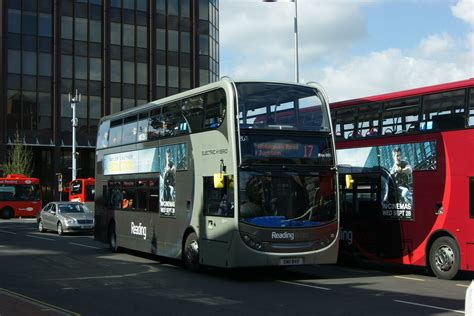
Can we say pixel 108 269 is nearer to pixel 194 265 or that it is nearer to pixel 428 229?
pixel 194 265

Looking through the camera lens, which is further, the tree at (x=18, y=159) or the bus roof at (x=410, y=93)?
the tree at (x=18, y=159)

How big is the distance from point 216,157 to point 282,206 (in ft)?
5.92

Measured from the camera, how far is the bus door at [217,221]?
41.6 ft

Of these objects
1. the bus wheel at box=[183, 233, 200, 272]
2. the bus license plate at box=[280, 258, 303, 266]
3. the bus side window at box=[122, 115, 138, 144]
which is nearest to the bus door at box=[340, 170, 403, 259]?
the bus license plate at box=[280, 258, 303, 266]

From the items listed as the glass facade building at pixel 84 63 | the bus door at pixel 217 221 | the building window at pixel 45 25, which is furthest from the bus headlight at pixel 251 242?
the building window at pixel 45 25

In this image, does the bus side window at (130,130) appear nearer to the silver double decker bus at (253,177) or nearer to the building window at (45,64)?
the silver double decker bus at (253,177)

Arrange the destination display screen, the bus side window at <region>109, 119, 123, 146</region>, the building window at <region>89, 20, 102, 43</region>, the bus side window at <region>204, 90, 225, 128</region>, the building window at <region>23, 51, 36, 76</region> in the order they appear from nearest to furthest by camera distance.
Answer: the destination display screen
the bus side window at <region>204, 90, 225, 128</region>
the bus side window at <region>109, 119, 123, 146</region>
the building window at <region>23, 51, 36, 76</region>
the building window at <region>89, 20, 102, 43</region>

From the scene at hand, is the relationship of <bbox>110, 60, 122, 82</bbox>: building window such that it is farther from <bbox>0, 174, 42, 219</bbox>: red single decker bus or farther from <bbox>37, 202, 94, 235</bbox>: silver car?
<bbox>37, 202, 94, 235</bbox>: silver car

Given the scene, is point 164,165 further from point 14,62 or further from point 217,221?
point 14,62

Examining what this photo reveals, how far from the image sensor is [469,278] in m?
13.9

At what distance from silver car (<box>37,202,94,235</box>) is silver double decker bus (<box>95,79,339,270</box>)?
12500 mm

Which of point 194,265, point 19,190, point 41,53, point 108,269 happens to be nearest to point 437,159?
point 194,265

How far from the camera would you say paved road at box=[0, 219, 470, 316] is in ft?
31.1

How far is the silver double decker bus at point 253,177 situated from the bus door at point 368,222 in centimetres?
211
